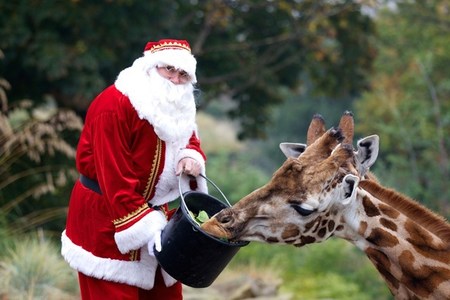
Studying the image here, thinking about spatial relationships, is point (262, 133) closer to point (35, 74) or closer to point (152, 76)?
point (35, 74)

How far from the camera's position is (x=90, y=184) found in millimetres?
5516

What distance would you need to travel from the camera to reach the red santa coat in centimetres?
520

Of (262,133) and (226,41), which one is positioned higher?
(226,41)

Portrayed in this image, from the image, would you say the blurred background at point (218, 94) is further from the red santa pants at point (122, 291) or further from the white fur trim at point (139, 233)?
the white fur trim at point (139, 233)

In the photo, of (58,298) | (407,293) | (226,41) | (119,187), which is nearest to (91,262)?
(119,187)

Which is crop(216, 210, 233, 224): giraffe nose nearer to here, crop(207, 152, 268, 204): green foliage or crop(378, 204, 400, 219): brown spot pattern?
crop(378, 204, 400, 219): brown spot pattern

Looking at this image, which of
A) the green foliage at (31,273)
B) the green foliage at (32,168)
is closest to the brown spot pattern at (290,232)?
the green foliage at (31,273)

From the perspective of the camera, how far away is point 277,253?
45.1ft

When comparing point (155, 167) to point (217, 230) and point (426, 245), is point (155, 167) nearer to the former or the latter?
point (217, 230)

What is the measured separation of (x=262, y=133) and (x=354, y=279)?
4.57 m

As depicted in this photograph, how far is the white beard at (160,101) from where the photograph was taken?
541 centimetres

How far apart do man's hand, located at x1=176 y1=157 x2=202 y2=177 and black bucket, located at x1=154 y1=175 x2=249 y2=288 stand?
9.6 inches

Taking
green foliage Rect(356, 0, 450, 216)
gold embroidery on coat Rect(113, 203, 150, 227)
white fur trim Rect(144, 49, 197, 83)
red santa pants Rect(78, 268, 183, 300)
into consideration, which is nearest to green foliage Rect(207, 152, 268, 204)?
green foliage Rect(356, 0, 450, 216)

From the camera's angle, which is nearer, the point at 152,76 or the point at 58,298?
the point at 152,76
